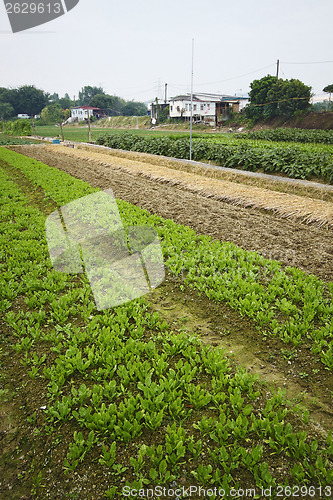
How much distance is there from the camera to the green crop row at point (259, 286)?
371 cm

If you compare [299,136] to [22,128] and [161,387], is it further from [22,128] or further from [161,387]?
[22,128]

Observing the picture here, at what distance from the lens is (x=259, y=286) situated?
14.8ft

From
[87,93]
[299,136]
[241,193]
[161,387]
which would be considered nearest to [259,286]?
[161,387]

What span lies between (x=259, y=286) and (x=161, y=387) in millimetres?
2276

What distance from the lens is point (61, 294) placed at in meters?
4.72

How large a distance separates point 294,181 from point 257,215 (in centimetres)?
418

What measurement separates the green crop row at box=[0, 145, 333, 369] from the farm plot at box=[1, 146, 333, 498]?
20 millimetres

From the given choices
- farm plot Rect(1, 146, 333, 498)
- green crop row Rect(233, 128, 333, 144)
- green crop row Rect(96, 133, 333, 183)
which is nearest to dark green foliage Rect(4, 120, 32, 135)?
green crop row Rect(233, 128, 333, 144)

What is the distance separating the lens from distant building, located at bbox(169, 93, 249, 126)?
54812 millimetres

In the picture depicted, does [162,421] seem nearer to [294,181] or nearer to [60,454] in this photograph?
[60,454]

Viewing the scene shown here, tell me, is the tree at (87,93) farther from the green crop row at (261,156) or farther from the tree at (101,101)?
the green crop row at (261,156)

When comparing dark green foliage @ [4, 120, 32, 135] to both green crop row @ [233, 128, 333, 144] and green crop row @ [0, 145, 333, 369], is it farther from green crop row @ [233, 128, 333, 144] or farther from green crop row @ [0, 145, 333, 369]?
green crop row @ [0, 145, 333, 369]

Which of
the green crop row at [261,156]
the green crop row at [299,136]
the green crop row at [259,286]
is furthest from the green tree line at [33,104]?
the green crop row at [259,286]

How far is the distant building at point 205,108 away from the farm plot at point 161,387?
5326 centimetres
